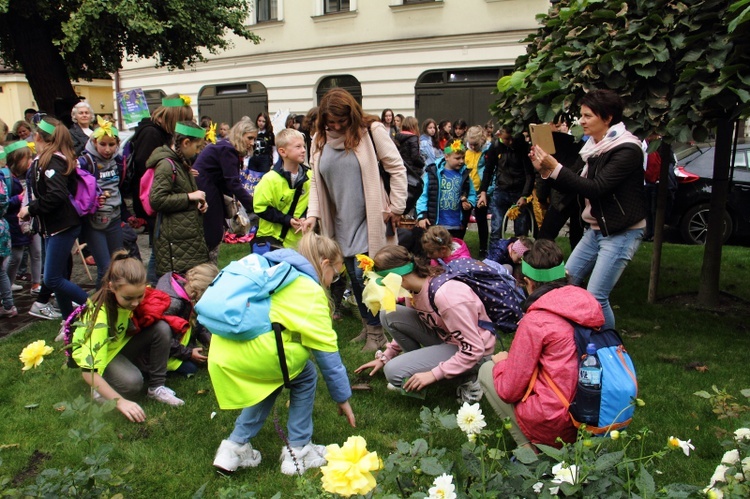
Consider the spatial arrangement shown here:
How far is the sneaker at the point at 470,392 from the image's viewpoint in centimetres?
408

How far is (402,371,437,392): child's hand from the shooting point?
12.6ft

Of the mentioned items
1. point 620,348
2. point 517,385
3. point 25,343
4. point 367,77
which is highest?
point 367,77

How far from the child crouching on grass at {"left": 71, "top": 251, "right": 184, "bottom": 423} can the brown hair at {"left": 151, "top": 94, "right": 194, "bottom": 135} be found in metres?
1.92

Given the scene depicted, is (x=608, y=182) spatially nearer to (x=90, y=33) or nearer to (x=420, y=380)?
(x=420, y=380)

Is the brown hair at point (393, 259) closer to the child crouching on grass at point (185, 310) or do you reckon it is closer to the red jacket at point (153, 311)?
the child crouching on grass at point (185, 310)

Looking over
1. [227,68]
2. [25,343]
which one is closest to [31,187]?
[25,343]

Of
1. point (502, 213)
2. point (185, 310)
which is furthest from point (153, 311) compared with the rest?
point (502, 213)

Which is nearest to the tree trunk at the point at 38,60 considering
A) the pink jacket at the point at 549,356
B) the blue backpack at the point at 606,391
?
the pink jacket at the point at 549,356

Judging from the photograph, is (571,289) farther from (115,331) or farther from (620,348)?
(115,331)

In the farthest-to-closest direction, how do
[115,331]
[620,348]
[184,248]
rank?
[184,248], [115,331], [620,348]

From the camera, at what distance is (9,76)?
31.0 m

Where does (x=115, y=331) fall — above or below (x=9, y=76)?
below

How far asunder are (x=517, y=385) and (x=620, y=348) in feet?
1.67

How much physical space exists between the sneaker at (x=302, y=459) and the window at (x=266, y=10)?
19.5 meters
